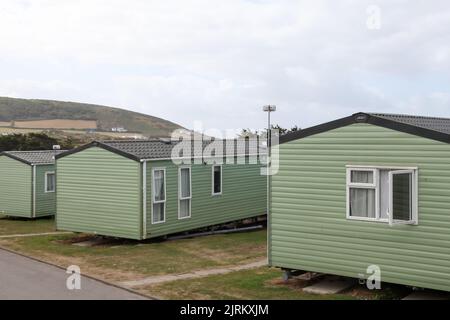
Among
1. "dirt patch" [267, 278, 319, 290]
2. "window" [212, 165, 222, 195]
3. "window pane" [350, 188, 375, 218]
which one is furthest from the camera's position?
"window" [212, 165, 222, 195]

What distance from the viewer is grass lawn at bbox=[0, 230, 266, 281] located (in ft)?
44.8

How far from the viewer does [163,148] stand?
722 inches

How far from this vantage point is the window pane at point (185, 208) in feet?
60.4

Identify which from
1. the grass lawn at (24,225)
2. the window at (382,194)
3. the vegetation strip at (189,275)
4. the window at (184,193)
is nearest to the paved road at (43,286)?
the vegetation strip at (189,275)

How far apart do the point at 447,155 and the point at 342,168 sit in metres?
1.98

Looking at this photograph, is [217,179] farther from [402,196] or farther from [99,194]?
[402,196]

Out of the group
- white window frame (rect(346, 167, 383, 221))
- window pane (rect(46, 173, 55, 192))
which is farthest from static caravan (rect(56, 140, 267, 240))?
white window frame (rect(346, 167, 383, 221))

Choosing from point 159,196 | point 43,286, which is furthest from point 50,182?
point 43,286

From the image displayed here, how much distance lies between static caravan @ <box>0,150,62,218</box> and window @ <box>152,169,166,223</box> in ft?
24.6

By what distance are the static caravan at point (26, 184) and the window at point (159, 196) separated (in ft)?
24.6

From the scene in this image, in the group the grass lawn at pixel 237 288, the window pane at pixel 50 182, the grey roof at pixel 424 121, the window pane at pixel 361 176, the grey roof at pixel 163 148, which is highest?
the grey roof at pixel 424 121

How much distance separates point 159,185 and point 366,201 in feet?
26.3

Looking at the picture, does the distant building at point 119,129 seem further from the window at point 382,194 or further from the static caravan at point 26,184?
the window at point 382,194

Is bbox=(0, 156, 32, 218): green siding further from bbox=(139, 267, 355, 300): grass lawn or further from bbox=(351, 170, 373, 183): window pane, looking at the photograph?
bbox=(351, 170, 373, 183): window pane
